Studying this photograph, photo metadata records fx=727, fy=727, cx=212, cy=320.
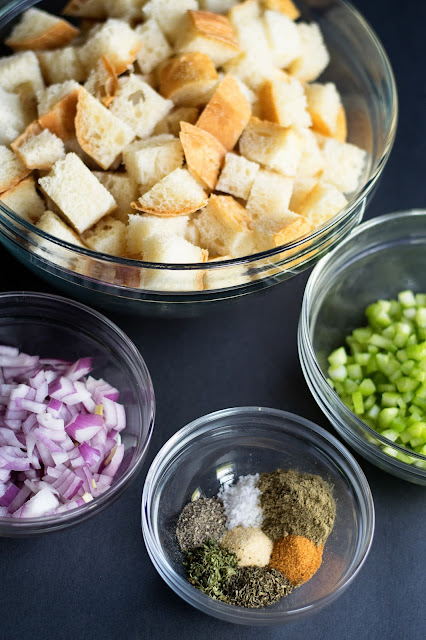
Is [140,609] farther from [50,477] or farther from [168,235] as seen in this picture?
[168,235]

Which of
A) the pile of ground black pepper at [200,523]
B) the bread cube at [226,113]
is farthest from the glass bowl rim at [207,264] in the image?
the pile of ground black pepper at [200,523]

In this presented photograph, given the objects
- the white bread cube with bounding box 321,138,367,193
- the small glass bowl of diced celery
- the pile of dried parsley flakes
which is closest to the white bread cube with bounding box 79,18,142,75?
the white bread cube with bounding box 321,138,367,193

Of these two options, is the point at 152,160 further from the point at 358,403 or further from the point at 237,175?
the point at 358,403

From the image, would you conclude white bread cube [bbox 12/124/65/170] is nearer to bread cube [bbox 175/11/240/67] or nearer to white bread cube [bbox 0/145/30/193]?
white bread cube [bbox 0/145/30/193]

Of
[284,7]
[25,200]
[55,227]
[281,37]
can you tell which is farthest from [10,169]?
[284,7]

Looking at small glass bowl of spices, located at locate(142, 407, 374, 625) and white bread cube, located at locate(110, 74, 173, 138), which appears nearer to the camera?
small glass bowl of spices, located at locate(142, 407, 374, 625)

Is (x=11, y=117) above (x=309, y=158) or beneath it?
above
